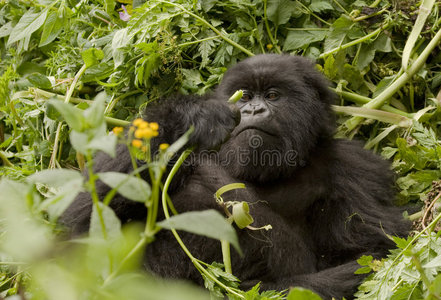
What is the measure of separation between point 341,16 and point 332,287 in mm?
2067

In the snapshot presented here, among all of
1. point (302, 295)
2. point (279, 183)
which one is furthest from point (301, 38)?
point (302, 295)

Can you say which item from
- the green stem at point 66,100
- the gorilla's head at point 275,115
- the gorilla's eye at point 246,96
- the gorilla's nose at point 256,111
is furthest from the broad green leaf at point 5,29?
the gorilla's nose at point 256,111

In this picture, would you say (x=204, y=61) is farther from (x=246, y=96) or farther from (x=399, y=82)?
(x=399, y=82)

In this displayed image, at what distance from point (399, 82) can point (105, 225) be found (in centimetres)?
313

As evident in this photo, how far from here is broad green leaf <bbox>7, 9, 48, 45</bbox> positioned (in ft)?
12.8

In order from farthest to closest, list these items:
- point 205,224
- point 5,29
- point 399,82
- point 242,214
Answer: point 5,29, point 399,82, point 242,214, point 205,224

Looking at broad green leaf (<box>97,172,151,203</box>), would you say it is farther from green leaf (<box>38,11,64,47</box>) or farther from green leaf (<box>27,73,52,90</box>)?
green leaf (<box>38,11,64,47</box>)

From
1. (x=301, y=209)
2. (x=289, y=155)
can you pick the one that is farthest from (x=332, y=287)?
(x=289, y=155)

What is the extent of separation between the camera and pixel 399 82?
→ 387 centimetres

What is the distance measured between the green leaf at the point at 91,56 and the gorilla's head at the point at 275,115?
0.85 meters

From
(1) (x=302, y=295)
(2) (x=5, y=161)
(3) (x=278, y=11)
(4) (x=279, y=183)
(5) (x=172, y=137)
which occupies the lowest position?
(2) (x=5, y=161)

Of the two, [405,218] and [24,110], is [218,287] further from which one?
[24,110]

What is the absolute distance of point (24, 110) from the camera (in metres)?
3.89

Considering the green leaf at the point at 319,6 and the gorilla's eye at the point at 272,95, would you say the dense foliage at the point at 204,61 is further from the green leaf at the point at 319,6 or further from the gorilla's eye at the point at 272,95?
the gorilla's eye at the point at 272,95
